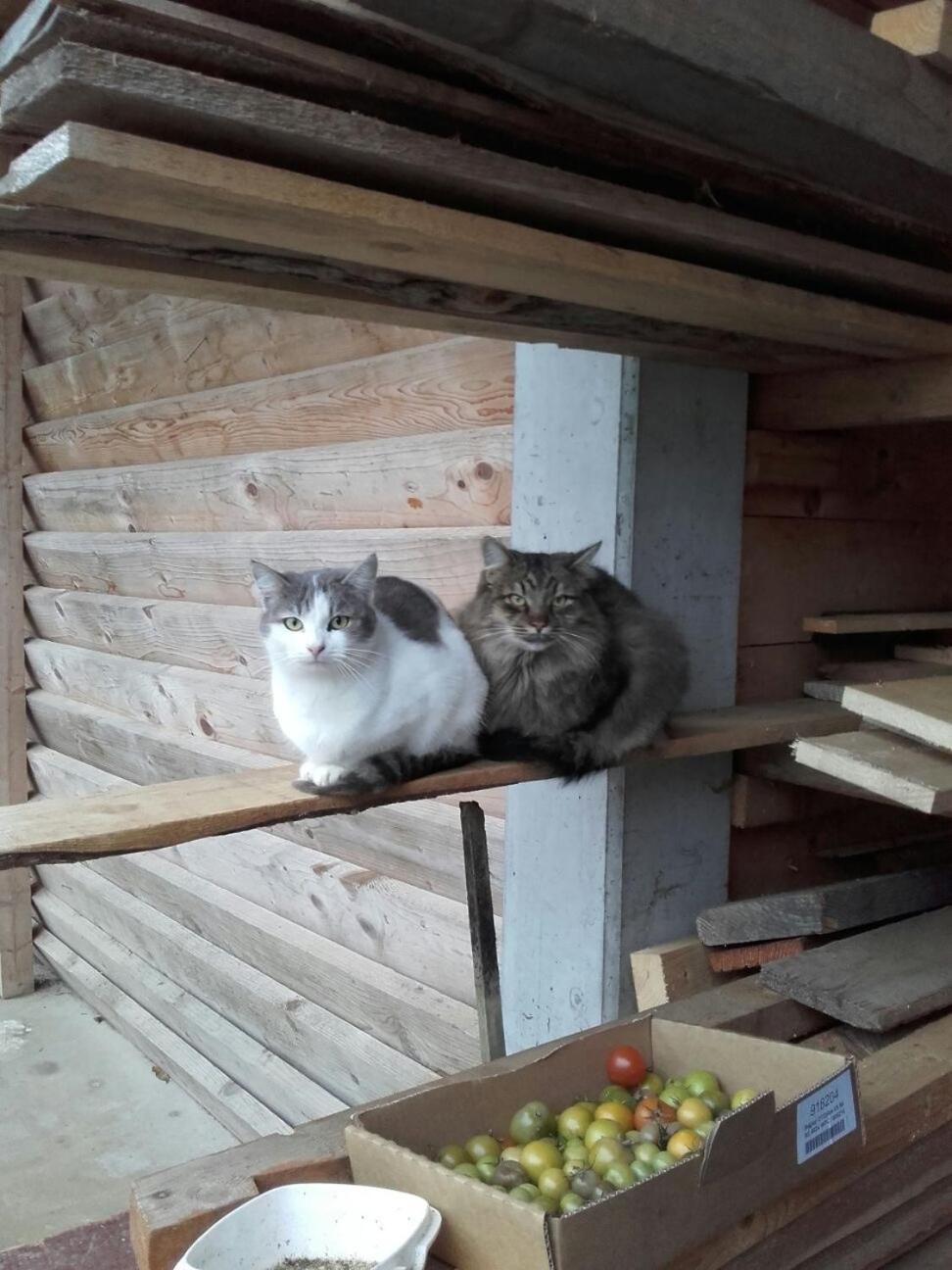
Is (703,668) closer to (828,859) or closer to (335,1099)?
(828,859)

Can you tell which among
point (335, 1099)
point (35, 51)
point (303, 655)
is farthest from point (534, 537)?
point (335, 1099)

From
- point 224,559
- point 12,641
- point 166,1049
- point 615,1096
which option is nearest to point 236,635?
point 224,559

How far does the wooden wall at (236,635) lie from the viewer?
10.3 ft

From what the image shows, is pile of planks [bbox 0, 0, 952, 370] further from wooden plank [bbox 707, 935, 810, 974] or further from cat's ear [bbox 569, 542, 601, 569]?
wooden plank [bbox 707, 935, 810, 974]

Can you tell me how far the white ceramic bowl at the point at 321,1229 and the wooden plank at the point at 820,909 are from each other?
1176 millimetres

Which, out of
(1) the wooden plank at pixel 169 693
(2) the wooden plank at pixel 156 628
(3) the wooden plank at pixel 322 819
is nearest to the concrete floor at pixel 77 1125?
(3) the wooden plank at pixel 322 819

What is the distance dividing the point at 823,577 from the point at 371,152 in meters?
1.92

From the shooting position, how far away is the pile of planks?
3.44 ft

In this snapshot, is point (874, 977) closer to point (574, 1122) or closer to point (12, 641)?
point (574, 1122)

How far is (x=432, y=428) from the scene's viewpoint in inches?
120

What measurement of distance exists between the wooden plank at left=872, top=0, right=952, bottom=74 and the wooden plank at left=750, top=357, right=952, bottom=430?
0.85 metres

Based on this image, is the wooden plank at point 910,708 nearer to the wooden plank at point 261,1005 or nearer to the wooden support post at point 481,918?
the wooden support post at point 481,918

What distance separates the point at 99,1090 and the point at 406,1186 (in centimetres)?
369

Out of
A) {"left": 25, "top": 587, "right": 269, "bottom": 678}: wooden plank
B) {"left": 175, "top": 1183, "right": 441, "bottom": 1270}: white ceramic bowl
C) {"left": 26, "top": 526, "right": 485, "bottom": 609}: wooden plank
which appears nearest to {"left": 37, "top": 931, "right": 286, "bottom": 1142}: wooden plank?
{"left": 25, "top": 587, "right": 269, "bottom": 678}: wooden plank
